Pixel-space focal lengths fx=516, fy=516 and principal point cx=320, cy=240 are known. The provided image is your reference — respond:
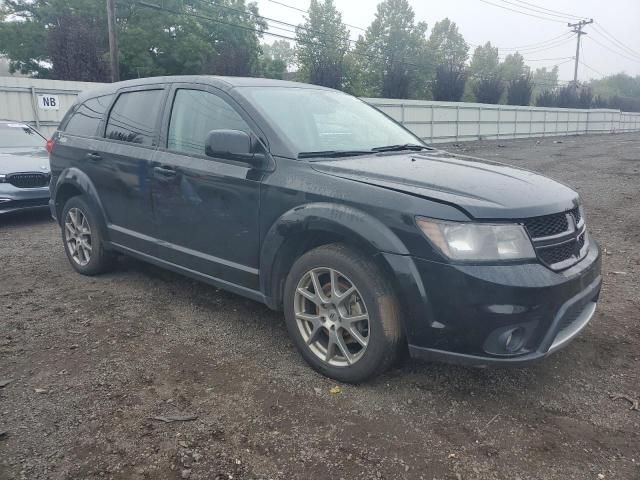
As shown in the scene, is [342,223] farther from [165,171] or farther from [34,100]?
[34,100]

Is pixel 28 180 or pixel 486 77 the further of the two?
pixel 486 77

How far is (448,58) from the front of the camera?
212 ft

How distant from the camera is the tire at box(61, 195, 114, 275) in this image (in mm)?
4770

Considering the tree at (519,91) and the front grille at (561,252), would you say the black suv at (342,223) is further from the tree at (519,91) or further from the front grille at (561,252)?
Result: the tree at (519,91)

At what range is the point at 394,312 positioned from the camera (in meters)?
2.79

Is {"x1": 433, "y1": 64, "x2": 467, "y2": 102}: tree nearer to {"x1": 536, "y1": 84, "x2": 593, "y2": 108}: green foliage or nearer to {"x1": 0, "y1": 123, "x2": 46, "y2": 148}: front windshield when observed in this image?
{"x1": 536, "y1": 84, "x2": 593, "y2": 108}: green foliage

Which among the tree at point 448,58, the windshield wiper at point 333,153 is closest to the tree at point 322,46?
the tree at point 448,58

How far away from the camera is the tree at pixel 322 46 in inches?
1062

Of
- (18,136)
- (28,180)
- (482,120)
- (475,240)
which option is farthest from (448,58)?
(475,240)

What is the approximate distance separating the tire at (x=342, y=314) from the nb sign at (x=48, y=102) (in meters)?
13.3

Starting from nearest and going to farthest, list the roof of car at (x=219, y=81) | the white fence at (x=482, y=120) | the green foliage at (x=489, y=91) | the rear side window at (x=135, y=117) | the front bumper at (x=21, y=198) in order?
1. the roof of car at (x=219, y=81)
2. the rear side window at (x=135, y=117)
3. the front bumper at (x=21, y=198)
4. the white fence at (x=482, y=120)
5. the green foliage at (x=489, y=91)

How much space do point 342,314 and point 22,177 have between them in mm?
6433

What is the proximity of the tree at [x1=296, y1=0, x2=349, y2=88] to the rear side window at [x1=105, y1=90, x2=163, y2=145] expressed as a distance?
22.5 m

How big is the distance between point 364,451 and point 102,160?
343 centimetres
